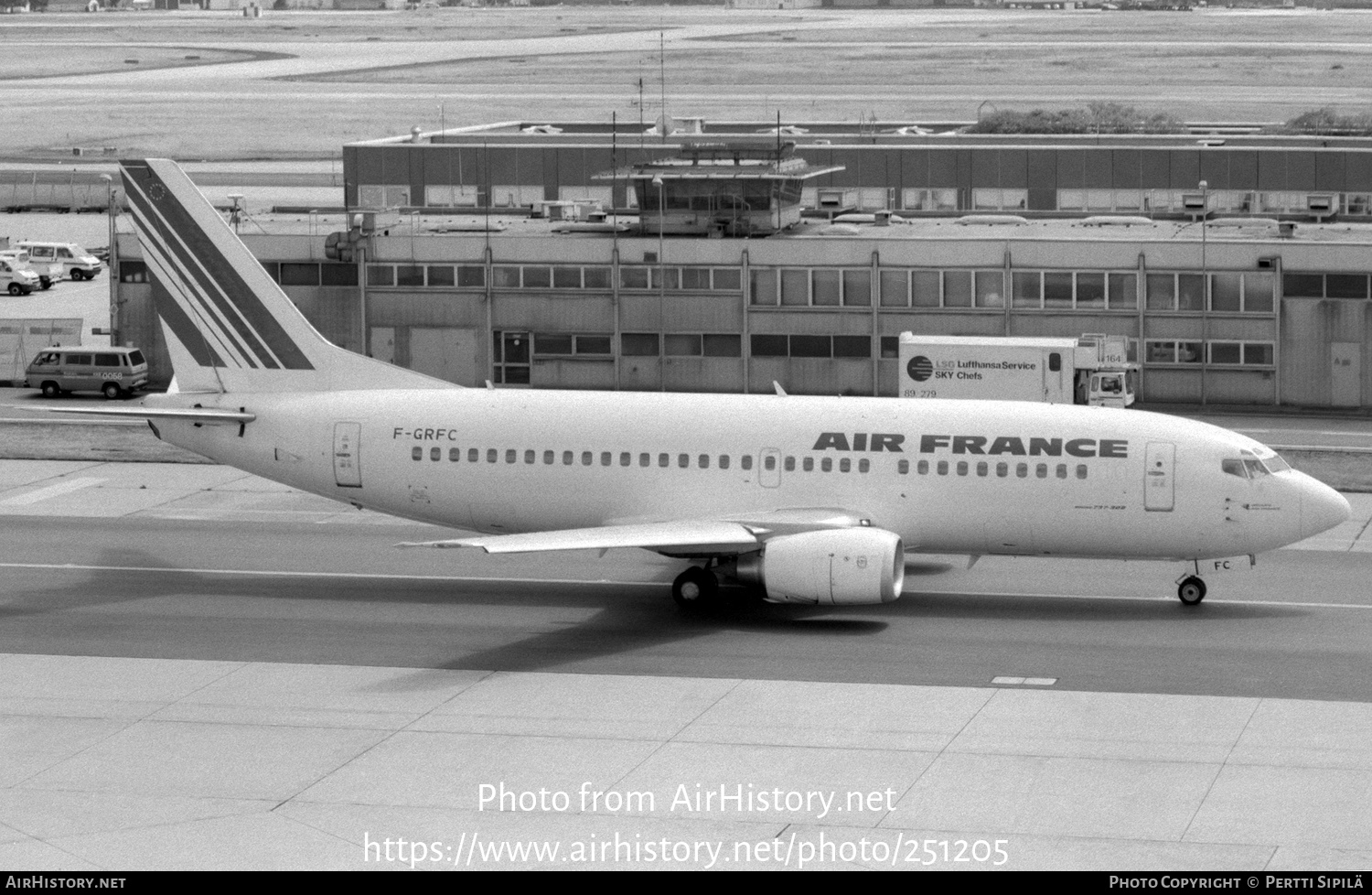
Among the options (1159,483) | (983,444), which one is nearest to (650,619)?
(983,444)

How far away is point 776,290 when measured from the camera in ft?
226

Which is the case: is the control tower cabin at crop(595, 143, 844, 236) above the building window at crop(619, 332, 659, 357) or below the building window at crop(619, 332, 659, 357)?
above

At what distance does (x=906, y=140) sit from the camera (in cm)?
9975

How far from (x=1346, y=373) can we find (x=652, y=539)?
3804 centimetres

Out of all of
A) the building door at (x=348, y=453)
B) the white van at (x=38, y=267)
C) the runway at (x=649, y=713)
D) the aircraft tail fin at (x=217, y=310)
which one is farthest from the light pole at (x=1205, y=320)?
the white van at (x=38, y=267)

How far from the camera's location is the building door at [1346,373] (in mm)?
66062

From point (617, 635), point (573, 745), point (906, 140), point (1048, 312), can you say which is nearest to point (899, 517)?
point (617, 635)

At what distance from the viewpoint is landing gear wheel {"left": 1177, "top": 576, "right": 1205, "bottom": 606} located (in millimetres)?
37938

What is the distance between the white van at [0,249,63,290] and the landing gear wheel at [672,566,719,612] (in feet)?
230

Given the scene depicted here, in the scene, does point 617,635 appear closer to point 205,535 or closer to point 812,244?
point 205,535

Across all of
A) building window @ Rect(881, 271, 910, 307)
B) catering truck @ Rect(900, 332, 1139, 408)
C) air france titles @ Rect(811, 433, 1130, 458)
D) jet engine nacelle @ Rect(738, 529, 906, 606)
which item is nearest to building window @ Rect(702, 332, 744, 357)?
building window @ Rect(881, 271, 910, 307)

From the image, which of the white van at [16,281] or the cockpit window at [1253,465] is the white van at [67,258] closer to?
the white van at [16,281]

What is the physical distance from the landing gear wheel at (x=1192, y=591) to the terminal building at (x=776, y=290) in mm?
30321

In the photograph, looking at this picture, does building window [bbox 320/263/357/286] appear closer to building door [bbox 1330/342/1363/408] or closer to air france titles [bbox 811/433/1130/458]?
building door [bbox 1330/342/1363/408]
